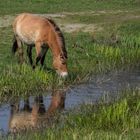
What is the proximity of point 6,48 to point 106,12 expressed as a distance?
890cm

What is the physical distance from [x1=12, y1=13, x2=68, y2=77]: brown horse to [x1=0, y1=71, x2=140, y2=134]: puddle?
0.66m

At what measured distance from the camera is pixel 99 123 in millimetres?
11773

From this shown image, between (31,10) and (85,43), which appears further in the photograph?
(31,10)

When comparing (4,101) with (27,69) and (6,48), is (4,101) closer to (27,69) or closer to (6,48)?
(27,69)

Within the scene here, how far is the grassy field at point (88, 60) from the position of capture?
461 inches

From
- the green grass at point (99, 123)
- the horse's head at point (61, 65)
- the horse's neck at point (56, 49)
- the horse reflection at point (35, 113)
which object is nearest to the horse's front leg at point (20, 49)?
the horse's neck at point (56, 49)

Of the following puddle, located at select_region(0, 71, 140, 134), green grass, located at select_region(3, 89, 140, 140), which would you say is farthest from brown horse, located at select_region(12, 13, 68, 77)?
green grass, located at select_region(3, 89, 140, 140)

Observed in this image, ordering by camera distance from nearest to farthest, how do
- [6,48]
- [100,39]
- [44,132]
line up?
[44,132], [6,48], [100,39]

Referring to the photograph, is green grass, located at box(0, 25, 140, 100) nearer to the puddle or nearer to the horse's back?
the puddle

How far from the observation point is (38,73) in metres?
15.2

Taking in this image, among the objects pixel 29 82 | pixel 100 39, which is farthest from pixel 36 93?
pixel 100 39

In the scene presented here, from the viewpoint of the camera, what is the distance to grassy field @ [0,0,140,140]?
11703mm

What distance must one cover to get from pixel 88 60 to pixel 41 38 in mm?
2545

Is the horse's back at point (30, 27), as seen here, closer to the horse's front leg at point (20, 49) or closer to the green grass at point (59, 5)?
the horse's front leg at point (20, 49)
